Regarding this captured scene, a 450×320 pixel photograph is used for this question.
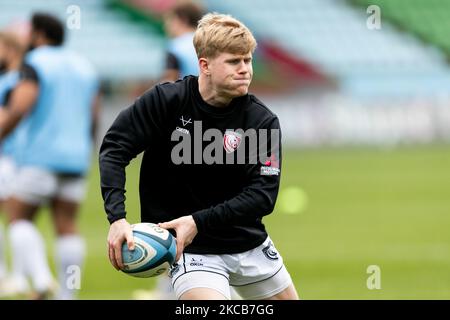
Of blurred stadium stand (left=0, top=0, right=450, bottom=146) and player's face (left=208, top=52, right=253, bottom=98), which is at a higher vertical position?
blurred stadium stand (left=0, top=0, right=450, bottom=146)

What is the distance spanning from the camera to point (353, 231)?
43.7ft

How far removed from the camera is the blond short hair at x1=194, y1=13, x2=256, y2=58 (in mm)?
5133

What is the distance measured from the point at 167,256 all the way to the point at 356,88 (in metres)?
26.0

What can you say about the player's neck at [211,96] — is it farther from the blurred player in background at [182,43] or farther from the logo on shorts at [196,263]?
the blurred player in background at [182,43]

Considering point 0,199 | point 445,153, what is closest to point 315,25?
point 445,153

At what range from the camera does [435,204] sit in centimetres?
1620

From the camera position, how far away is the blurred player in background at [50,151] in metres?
8.41

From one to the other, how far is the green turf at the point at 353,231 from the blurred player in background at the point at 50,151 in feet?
1.97

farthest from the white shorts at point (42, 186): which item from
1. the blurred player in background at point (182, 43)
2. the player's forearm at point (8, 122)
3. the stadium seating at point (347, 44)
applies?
the stadium seating at point (347, 44)

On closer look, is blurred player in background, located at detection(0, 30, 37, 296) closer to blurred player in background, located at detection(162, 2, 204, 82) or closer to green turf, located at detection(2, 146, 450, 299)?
green turf, located at detection(2, 146, 450, 299)

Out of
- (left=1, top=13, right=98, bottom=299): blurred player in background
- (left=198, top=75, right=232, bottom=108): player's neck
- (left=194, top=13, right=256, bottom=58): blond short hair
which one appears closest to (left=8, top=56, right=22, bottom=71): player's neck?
(left=1, top=13, right=98, bottom=299): blurred player in background

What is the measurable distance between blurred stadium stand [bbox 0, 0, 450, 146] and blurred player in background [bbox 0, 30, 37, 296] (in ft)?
56.9

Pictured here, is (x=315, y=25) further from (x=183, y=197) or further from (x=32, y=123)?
(x=183, y=197)
